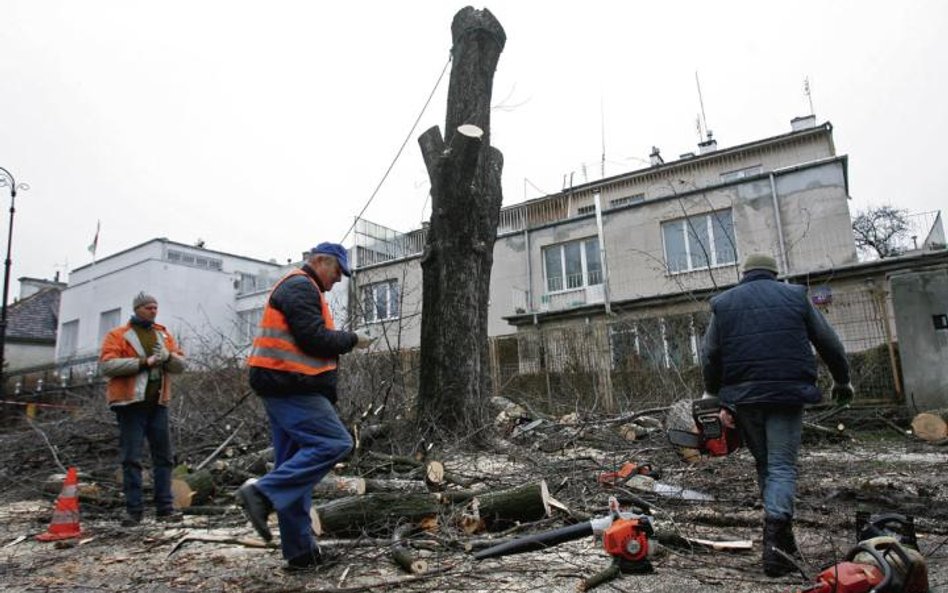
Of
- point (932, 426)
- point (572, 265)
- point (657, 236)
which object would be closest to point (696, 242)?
point (657, 236)

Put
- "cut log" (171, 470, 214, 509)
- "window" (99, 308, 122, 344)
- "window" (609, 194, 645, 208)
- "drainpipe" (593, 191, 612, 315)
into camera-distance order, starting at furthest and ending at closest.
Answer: "window" (99, 308, 122, 344)
"window" (609, 194, 645, 208)
"drainpipe" (593, 191, 612, 315)
"cut log" (171, 470, 214, 509)

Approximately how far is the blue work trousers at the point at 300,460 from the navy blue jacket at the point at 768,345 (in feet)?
7.36

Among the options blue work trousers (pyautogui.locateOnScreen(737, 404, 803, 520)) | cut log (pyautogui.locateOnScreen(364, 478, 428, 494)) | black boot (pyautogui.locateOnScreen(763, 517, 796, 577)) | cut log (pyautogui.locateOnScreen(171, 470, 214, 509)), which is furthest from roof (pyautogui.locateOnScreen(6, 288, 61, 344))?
black boot (pyautogui.locateOnScreen(763, 517, 796, 577))

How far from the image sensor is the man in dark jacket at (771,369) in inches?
127

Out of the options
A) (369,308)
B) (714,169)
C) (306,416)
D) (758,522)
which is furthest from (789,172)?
(306,416)

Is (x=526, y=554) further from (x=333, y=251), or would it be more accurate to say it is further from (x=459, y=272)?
(x=459, y=272)

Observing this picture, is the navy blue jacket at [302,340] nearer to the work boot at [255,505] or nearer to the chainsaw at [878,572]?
the work boot at [255,505]

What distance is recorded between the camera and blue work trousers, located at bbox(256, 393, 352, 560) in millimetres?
3072

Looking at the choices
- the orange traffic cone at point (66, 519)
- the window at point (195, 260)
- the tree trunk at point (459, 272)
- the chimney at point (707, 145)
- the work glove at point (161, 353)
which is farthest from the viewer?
the window at point (195, 260)

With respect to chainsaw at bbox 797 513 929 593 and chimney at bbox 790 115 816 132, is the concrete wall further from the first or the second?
chimney at bbox 790 115 816 132

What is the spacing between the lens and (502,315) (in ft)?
71.3

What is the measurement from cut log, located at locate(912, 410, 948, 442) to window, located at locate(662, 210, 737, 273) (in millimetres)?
9850

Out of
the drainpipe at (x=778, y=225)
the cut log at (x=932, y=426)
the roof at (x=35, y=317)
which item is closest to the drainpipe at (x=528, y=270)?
the drainpipe at (x=778, y=225)

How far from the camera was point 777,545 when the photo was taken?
3066 mm
